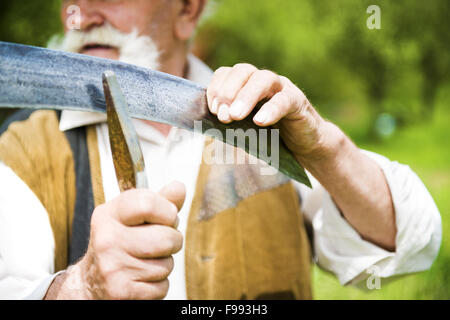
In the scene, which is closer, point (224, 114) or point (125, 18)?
point (224, 114)

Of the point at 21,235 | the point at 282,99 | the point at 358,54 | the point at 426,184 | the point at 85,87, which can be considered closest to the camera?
the point at 85,87

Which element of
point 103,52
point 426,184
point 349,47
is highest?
point 349,47

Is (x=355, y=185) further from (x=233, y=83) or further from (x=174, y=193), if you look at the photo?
(x=174, y=193)

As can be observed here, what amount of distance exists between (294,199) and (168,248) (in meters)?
0.69

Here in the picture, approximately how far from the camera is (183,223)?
1.04 metres

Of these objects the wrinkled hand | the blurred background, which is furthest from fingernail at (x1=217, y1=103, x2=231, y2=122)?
the blurred background

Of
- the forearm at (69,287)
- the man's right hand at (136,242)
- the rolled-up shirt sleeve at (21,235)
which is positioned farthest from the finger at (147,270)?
the rolled-up shirt sleeve at (21,235)

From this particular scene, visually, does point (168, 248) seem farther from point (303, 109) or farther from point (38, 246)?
point (38, 246)

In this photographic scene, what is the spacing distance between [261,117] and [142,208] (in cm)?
25

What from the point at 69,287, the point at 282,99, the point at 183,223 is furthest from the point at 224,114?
the point at 183,223

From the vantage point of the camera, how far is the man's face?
3.62 feet

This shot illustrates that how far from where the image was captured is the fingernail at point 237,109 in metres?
0.65

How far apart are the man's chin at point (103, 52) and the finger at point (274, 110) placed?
55 cm

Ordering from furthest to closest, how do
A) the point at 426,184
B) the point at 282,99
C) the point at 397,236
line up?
the point at 426,184 < the point at 397,236 < the point at 282,99
